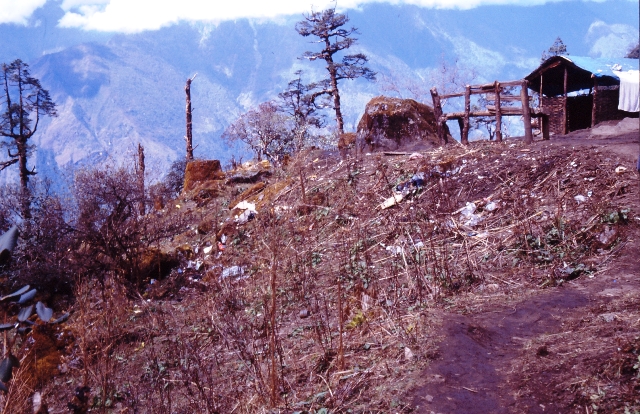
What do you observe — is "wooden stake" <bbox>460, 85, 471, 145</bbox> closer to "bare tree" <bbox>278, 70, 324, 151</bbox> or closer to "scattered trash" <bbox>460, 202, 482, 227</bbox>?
"scattered trash" <bbox>460, 202, 482, 227</bbox>

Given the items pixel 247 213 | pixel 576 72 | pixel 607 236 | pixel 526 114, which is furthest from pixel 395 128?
pixel 576 72

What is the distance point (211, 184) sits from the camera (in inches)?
605

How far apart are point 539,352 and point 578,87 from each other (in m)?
20.0

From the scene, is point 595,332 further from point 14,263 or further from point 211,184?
point 211,184

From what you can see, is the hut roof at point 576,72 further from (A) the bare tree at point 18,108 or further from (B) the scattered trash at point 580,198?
(A) the bare tree at point 18,108

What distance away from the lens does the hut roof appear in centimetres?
1778

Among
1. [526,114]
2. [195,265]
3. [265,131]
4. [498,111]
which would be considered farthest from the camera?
[265,131]

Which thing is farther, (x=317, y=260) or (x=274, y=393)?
(x=317, y=260)

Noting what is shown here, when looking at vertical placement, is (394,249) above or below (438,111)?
below

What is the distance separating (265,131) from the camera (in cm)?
2862

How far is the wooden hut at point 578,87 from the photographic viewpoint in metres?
17.6

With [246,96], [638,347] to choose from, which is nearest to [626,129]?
[638,347]

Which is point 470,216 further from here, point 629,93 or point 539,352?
point 629,93

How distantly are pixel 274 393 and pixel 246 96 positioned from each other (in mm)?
197525
